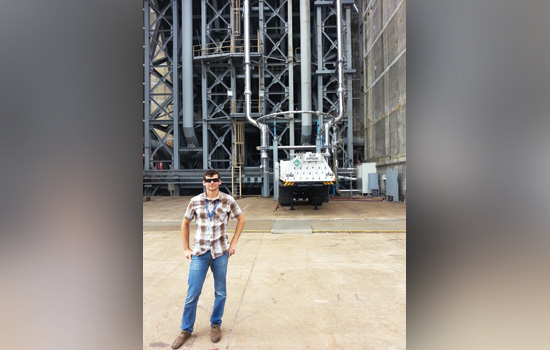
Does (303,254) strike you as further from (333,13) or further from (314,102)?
(333,13)

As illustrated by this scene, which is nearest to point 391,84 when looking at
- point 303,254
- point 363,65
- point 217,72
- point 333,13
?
point 363,65

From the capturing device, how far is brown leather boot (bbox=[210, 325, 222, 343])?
259cm

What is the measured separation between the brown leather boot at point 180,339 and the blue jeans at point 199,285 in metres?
0.05

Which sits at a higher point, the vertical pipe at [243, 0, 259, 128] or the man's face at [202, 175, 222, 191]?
the vertical pipe at [243, 0, 259, 128]

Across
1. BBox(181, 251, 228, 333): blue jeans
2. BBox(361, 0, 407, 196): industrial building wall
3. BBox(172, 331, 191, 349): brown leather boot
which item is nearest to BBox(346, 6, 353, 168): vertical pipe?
BBox(361, 0, 407, 196): industrial building wall

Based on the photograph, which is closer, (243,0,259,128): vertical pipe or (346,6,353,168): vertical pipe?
(243,0,259,128): vertical pipe

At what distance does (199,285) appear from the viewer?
2582mm

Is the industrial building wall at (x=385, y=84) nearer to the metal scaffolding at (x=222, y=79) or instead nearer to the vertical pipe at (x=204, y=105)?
the metal scaffolding at (x=222, y=79)

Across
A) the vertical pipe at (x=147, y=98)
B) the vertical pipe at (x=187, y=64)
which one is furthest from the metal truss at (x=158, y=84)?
the vertical pipe at (x=187, y=64)

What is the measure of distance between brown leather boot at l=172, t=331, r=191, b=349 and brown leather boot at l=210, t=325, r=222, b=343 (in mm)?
233

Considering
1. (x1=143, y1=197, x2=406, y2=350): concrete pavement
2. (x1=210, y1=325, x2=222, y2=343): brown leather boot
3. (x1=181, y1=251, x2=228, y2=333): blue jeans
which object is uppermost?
(x1=181, y1=251, x2=228, y2=333): blue jeans

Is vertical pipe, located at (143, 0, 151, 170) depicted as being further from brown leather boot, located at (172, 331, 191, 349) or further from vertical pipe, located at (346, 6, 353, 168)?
brown leather boot, located at (172, 331, 191, 349)

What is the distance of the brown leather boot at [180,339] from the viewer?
251cm
